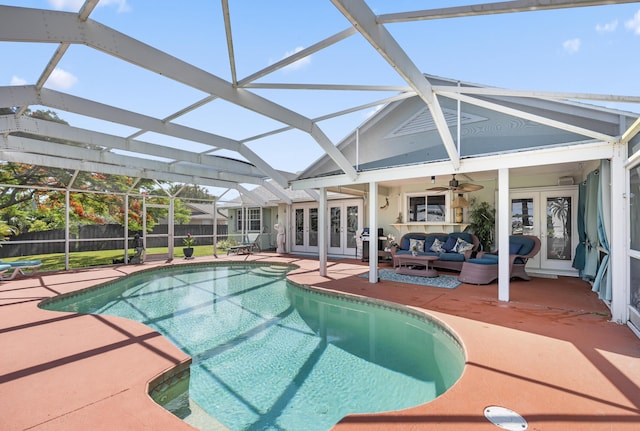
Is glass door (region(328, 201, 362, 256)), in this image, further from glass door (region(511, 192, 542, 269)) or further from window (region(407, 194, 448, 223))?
glass door (region(511, 192, 542, 269))

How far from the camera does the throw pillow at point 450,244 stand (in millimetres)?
9572

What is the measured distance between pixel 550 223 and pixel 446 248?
298 centimetres

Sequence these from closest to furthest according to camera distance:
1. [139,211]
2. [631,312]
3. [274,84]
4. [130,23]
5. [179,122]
→ [130,23] < [631,312] < [274,84] < [179,122] < [139,211]

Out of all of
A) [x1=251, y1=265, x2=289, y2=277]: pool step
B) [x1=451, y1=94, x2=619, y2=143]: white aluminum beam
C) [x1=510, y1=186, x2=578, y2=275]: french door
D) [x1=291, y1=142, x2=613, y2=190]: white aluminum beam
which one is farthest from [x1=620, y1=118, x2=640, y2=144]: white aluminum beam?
[x1=251, y1=265, x2=289, y2=277]: pool step

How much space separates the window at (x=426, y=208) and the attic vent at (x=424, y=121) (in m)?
3.67

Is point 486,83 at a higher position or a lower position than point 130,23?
higher

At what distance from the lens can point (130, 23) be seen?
3.88 metres

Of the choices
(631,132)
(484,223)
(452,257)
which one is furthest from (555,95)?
(484,223)

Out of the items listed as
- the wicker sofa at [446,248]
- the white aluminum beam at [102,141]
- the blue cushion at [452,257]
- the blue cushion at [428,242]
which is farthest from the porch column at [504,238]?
the white aluminum beam at [102,141]

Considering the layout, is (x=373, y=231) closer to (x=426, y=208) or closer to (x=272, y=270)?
(x=426, y=208)

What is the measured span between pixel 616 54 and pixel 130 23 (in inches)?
294

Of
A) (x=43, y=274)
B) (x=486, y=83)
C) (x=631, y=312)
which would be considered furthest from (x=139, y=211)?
(x=631, y=312)

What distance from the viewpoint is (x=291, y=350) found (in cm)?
457

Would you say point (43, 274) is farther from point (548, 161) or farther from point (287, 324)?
point (548, 161)
